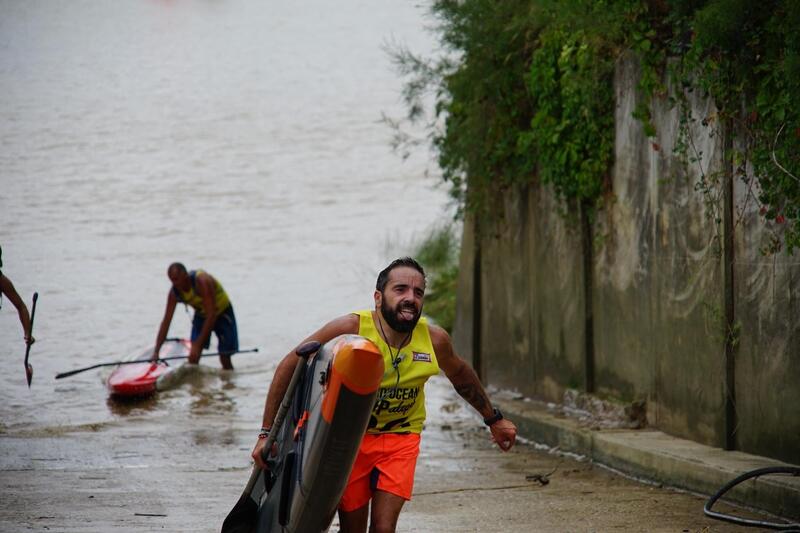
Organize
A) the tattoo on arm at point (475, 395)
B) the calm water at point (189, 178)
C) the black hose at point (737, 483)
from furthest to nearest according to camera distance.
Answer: the calm water at point (189, 178)
the black hose at point (737, 483)
the tattoo on arm at point (475, 395)

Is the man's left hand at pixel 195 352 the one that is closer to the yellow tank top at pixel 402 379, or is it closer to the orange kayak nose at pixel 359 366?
the yellow tank top at pixel 402 379

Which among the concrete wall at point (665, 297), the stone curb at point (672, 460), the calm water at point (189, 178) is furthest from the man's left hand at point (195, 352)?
the stone curb at point (672, 460)

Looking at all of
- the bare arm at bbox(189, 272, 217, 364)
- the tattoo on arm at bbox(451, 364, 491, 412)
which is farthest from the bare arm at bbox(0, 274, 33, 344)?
the tattoo on arm at bbox(451, 364, 491, 412)

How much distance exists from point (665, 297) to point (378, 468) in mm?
4649

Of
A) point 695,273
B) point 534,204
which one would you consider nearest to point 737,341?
point 695,273

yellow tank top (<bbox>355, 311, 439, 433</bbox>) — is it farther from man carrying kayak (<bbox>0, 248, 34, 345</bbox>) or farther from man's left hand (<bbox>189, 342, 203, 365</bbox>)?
man's left hand (<bbox>189, 342, 203, 365</bbox>)

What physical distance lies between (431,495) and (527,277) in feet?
15.9

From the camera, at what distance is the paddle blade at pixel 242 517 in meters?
5.05

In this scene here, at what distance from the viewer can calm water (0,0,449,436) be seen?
1003 inches

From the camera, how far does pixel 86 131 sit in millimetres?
55281

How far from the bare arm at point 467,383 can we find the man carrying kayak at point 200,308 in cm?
1001

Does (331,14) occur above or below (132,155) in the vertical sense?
above

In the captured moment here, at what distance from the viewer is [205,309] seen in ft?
52.3

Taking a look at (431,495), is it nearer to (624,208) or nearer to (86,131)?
(624,208)
